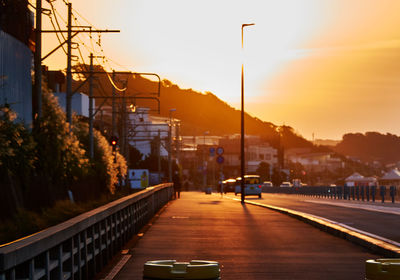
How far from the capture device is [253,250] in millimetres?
17234

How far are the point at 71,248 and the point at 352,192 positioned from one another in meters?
52.0

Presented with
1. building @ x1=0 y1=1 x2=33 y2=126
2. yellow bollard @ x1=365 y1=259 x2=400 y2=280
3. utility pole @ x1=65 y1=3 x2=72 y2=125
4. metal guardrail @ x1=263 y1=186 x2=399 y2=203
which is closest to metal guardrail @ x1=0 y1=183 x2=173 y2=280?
yellow bollard @ x1=365 y1=259 x2=400 y2=280

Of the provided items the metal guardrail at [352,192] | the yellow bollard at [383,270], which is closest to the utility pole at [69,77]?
the metal guardrail at [352,192]

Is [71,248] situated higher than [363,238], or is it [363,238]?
[71,248]

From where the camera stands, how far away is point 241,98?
173ft

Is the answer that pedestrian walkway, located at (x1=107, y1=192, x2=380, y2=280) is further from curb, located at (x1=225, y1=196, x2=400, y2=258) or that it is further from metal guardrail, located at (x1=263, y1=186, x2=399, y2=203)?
metal guardrail, located at (x1=263, y1=186, x2=399, y2=203)

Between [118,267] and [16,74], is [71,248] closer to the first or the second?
[118,267]

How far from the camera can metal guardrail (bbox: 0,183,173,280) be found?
7570 mm

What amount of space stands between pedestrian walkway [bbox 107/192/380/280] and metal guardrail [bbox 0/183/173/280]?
46 cm

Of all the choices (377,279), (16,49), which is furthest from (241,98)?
(377,279)

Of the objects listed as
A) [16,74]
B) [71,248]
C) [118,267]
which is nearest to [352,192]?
[16,74]

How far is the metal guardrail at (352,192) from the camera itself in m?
51.1

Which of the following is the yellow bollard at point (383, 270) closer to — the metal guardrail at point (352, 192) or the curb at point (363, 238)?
the curb at point (363, 238)

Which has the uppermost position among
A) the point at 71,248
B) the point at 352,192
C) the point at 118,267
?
the point at 352,192
